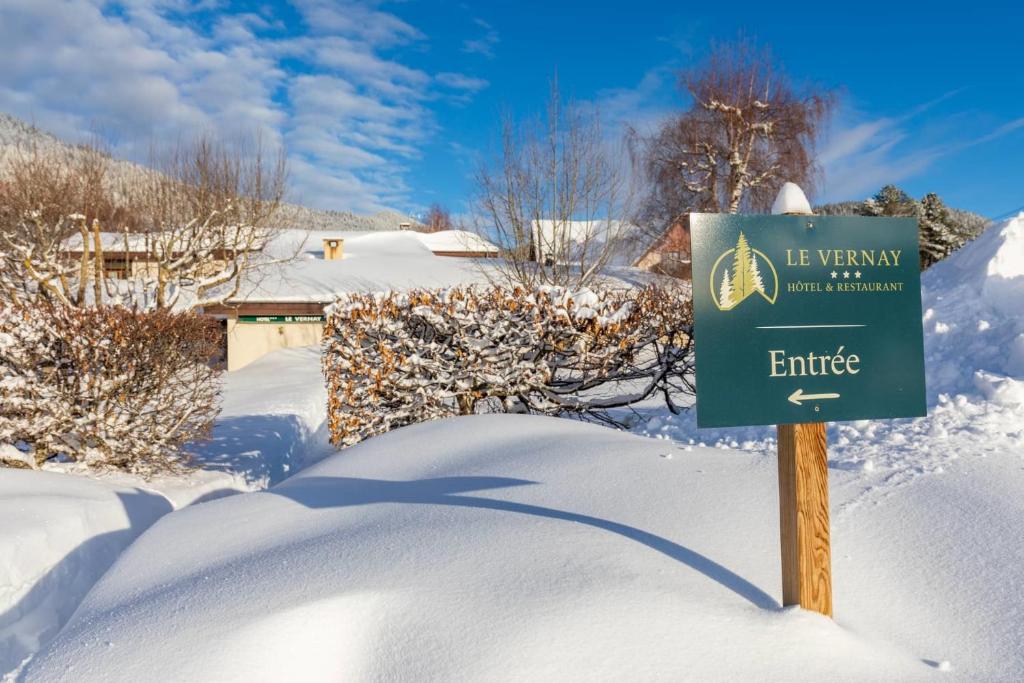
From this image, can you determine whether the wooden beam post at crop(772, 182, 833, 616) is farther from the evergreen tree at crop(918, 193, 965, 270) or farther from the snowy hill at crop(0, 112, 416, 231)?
the evergreen tree at crop(918, 193, 965, 270)

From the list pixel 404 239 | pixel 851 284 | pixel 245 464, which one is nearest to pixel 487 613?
pixel 851 284

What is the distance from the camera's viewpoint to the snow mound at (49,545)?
4.12 m

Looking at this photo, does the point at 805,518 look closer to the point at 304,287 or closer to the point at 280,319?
the point at 280,319

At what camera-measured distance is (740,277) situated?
2736 mm

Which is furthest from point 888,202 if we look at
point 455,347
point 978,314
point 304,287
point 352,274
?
point 455,347

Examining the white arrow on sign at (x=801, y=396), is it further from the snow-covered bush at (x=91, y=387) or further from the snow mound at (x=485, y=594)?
the snow-covered bush at (x=91, y=387)

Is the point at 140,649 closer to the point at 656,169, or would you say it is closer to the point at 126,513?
the point at 126,513

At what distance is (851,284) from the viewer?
2.85 m

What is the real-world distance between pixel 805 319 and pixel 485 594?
66.7 inches

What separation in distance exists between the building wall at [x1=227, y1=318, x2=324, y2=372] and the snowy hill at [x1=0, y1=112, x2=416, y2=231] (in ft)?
12.7

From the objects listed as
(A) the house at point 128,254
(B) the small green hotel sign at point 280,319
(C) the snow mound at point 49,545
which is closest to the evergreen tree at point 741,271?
(C) the snow mound at point 49,545

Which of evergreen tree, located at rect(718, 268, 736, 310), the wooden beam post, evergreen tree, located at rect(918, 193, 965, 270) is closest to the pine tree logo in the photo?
evergreen tree, located at rect(718, 268, 736, 310)

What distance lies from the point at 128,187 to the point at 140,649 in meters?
22.5

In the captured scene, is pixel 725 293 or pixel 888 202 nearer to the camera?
pixel 725 293
